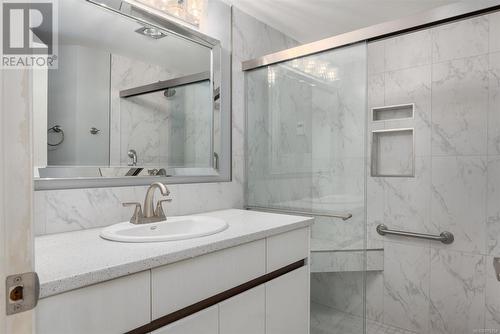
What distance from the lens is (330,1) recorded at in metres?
2.07

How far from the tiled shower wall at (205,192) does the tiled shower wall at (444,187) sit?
1073mm

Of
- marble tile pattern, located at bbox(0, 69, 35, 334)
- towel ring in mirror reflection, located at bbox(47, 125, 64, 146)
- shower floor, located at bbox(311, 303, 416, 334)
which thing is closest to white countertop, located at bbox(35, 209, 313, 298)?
marble tile pattern, located at bbox(0, 69, 35, 334)

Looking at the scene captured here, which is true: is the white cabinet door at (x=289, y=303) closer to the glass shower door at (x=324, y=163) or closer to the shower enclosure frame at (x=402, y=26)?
A: the glass shower door at (x=324, y=163)

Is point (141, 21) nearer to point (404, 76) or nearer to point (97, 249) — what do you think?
point (97, 249)

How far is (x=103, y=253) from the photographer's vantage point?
3.32 ft

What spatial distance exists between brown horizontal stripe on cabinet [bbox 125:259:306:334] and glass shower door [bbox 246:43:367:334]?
392mm

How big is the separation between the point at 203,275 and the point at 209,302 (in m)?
0.12

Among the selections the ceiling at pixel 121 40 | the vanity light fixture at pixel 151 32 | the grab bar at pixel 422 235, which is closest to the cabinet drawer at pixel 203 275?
the ceiling at pixel 121 40

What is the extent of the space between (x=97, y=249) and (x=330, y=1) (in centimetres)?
201

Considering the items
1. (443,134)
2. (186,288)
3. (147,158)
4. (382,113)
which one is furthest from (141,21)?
(443,134)

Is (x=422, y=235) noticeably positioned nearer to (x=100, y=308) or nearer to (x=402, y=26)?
(x=402, y=26)

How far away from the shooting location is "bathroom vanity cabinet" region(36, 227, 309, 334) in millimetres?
853

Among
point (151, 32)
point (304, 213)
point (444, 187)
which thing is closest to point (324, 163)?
point (304, 213)

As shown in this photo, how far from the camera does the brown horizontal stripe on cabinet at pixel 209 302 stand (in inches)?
39.5
